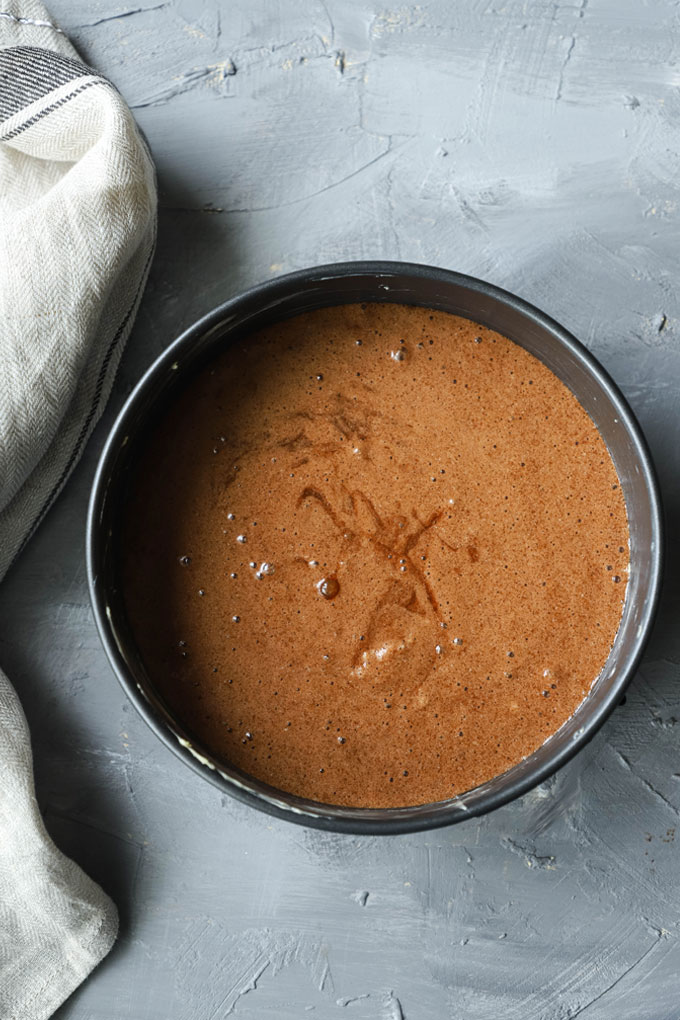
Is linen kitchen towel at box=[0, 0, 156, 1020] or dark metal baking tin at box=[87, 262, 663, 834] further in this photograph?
linen kitchen towel at box=[0, 0, 156, 1020]

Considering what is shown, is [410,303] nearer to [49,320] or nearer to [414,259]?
[414,259]

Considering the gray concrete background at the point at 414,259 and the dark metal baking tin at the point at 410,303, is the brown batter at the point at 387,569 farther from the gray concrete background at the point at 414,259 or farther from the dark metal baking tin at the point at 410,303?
the gray concrete background at the point at 414,259

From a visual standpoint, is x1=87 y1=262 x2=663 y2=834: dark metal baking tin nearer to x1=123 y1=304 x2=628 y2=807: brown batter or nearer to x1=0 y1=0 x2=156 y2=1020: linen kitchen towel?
x1=123 y1=304 x2=628 y2=807: brown batter

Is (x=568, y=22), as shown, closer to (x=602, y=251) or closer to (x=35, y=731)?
(x=602, y=251)

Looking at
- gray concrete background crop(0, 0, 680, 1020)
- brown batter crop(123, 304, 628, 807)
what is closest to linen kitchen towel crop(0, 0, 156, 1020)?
gray concrete background crop(0, 0, 680, 1020)

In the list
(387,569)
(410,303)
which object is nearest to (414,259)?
(410,303)

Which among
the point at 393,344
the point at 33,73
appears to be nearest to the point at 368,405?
the point at 393,344
